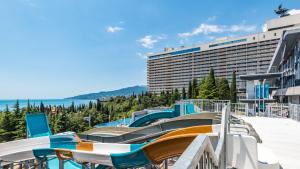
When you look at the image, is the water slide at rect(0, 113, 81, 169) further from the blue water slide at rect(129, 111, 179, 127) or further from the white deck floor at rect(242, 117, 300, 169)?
the white deck floor at rect(242, 117, 300, 169)

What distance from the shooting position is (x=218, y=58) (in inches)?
2525

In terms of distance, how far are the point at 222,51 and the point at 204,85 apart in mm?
36227

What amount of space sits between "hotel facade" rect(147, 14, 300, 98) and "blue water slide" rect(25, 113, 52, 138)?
3688 cm

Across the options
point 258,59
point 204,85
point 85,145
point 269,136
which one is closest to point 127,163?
point 85,145

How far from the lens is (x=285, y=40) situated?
46.9 ft

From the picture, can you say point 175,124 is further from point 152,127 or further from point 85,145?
point 85,145

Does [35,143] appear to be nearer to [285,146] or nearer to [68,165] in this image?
[68,165]

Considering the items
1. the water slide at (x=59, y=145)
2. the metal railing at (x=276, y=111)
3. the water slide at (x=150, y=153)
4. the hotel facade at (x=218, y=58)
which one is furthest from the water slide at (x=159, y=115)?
the hotel facade at (x=218, y=58)

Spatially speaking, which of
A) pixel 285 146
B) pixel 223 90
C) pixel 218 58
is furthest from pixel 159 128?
pixel 218 58

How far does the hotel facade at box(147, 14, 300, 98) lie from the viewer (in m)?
51.4

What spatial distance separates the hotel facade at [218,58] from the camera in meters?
51.4

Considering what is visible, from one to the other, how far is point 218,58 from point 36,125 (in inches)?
2360

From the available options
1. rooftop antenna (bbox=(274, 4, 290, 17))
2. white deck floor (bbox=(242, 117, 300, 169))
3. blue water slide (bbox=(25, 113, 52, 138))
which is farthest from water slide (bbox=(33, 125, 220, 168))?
rooftop antenna (bbox=(274, 4, 290, 17))

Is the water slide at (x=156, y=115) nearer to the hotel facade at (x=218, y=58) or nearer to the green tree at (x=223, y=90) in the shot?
the green tree at (x=223, y=90)
